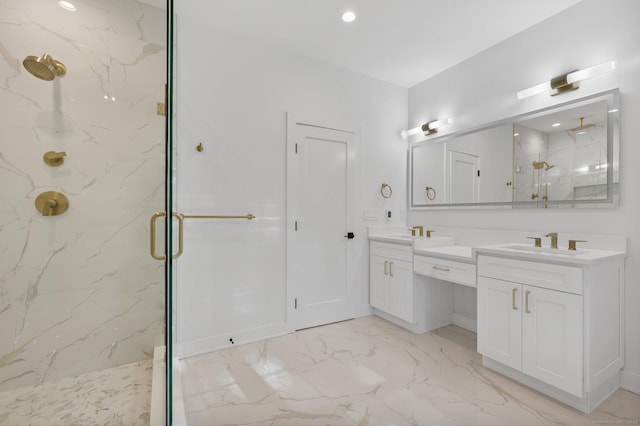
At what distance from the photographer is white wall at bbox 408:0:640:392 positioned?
1895 mm

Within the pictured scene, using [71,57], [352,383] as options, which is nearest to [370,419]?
[352,383]

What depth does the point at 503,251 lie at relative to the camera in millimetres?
1996

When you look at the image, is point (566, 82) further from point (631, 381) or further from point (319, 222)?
point (319, 222)

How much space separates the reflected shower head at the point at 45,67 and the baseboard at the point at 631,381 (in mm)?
3862

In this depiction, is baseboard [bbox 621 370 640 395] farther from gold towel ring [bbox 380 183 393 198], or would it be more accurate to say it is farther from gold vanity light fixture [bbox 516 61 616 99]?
gold towel ring [bbox 380 183 393 198]

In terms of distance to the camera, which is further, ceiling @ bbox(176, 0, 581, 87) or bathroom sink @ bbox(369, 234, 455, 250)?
bathroom sink @ bbox(369, 234, 455, 250)

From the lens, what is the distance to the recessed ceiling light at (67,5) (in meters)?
1.74

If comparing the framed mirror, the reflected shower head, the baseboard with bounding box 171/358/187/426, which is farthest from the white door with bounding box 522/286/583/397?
the reflected shower head

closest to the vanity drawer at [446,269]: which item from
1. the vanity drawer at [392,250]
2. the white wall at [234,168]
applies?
the vanity drawer at [392,250]

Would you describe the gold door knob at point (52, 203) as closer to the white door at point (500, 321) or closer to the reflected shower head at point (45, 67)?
the reflected shower head at point (45, 67)

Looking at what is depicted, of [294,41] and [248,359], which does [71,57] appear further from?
[248,359]

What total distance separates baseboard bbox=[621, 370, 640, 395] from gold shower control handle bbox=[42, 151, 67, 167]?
12.0 ft

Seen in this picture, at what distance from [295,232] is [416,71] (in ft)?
6.76

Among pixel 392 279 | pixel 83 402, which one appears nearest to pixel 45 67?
pixel 83 402
